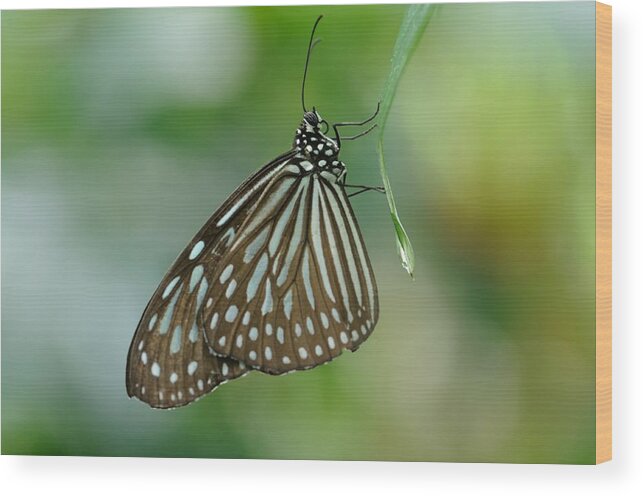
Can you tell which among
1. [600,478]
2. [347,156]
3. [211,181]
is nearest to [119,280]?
[211,181]

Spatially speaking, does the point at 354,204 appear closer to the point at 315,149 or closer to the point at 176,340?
the point at 315,149

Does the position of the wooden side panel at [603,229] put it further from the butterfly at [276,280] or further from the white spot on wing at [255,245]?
the white spot on wing at [255,245]

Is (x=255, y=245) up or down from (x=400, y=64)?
down

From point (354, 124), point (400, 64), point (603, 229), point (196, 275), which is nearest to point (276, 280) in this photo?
point (196, 275)

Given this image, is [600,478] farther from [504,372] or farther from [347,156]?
[347,156]

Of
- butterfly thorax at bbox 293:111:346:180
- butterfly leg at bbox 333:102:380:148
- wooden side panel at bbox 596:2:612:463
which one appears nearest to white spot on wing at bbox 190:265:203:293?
butterfly thorax at bbox 293:111:346:180
